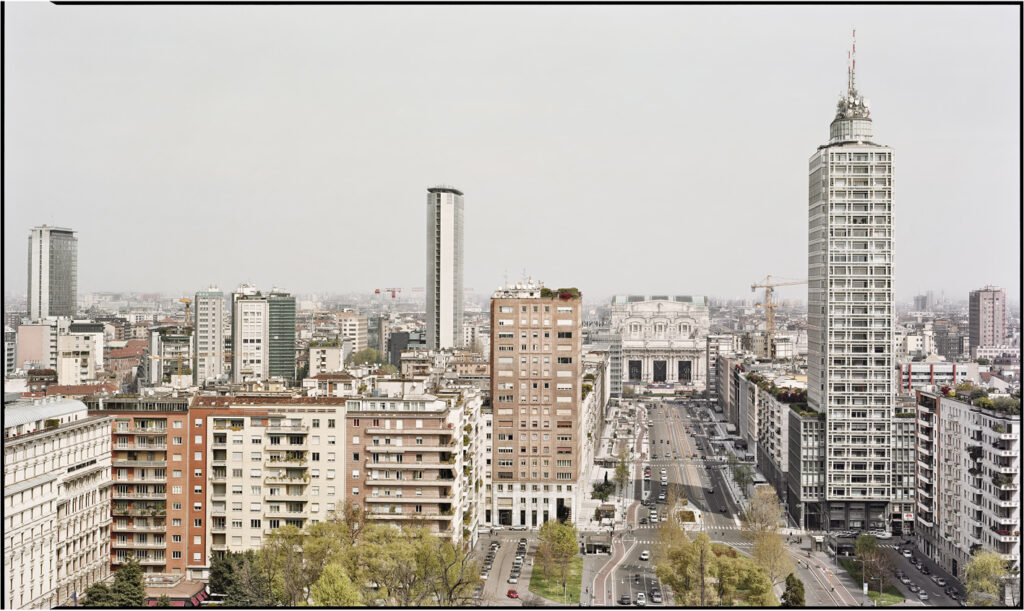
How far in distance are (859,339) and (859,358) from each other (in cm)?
26

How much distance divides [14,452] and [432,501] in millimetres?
3837

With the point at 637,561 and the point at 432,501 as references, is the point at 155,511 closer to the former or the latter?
the point at 432,501

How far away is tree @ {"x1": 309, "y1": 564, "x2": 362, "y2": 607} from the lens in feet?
23.3

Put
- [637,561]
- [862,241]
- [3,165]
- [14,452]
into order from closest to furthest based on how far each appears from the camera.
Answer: [3,165]
[14,452]
[637,561]
[862,241]

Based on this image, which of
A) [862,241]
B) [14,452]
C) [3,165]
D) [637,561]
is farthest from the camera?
[862,241]

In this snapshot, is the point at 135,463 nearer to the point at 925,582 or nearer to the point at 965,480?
the point at 925,582

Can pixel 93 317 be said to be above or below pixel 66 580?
above

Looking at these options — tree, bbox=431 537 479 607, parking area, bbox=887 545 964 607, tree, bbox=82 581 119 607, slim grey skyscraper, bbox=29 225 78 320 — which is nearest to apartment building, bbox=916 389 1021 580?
parking area, bbox=887 545 964 607

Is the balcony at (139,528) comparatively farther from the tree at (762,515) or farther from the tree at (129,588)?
the tree at (762,515)

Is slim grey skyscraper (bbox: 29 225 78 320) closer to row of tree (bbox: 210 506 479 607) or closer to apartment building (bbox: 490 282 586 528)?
apartment building (bbox: 490 282 586 528)

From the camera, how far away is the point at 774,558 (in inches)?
396

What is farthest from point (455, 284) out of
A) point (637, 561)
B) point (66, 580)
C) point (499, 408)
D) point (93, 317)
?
point (66, 580)

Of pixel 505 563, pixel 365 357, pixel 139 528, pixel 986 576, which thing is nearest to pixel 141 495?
pixel 139 528

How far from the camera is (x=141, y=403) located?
32.8ft
